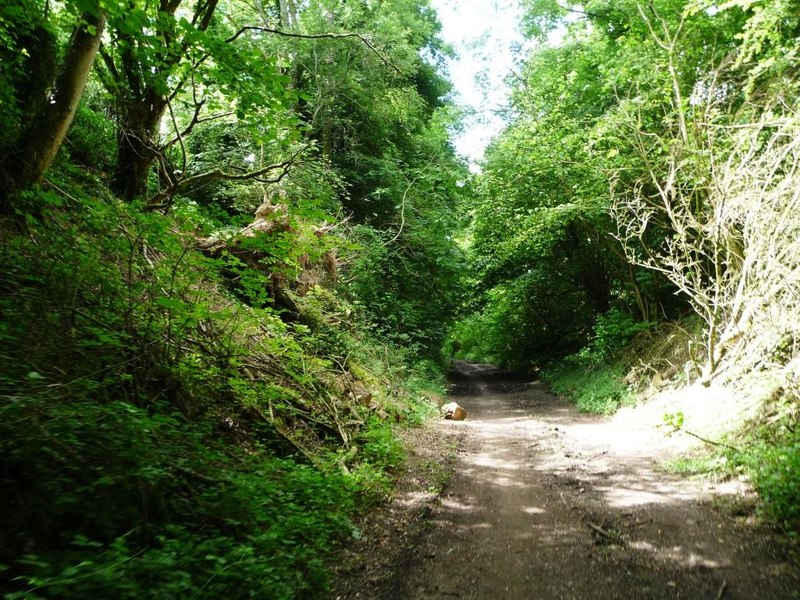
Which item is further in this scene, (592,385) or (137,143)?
(592,385)

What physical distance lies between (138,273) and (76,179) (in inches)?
114

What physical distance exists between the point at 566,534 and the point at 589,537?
24 centimetres

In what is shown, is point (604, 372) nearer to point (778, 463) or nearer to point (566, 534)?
point (778, 463)

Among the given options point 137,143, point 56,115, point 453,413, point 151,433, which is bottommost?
point 453,413

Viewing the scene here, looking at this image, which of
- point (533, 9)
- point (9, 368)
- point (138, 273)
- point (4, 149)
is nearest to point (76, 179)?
point (4, 149)

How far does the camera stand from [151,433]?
4086 millimetres

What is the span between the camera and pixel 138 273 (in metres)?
6.09

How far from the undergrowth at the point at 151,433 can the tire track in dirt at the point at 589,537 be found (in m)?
1.16

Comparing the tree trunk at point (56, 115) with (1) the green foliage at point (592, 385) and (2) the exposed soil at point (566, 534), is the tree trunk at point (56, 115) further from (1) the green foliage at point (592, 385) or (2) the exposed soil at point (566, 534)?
(1) the green foliage at point (592, 385)

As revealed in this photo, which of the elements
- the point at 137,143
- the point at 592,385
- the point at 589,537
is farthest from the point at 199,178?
the point at 592,385

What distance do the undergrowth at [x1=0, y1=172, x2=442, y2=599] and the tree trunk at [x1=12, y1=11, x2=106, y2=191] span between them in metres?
0.45

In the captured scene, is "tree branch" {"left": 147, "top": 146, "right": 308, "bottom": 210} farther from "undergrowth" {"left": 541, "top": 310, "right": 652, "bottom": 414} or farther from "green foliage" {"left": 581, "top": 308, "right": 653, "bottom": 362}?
"green foliage" {"left": 581, "top": 308, "right": 653, "bottom": 362}

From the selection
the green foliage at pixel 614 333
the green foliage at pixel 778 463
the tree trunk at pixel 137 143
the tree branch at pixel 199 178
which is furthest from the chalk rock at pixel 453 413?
the tree trunk at pixel 137 143

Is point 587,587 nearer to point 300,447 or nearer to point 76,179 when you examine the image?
point 300,447
